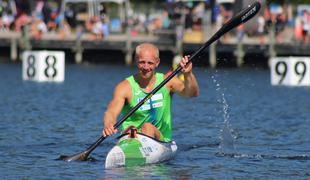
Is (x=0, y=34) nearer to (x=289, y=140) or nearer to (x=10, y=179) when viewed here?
(x=289, y=140)

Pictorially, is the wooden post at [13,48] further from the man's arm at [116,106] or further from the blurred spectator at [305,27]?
the man's arm at [116,106]

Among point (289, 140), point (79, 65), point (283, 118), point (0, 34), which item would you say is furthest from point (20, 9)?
point (289, 140)

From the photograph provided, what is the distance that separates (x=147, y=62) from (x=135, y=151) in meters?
1.37

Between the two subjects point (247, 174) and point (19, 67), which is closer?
point (247, 174)

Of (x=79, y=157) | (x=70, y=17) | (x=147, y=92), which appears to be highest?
(x=70, y=17)

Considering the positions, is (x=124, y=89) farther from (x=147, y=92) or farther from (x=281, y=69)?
(x=281, y=69)

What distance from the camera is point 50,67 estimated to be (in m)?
39.9

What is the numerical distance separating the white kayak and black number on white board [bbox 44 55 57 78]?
22059 millimetres

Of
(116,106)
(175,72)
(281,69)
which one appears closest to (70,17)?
(281,69)

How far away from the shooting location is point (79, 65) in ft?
179

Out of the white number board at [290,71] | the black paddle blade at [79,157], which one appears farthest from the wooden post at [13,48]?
the black paddle blade at [79,157]

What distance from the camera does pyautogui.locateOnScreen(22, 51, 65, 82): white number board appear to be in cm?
3931

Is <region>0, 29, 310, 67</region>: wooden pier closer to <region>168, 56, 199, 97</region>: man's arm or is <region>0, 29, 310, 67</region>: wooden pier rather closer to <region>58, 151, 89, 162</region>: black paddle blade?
<region>168, 56, 199, 97</region>: man's arm

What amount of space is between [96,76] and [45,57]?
708 centimetres
